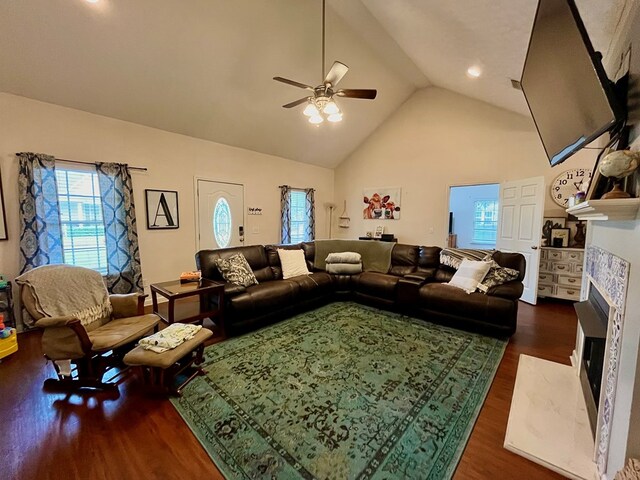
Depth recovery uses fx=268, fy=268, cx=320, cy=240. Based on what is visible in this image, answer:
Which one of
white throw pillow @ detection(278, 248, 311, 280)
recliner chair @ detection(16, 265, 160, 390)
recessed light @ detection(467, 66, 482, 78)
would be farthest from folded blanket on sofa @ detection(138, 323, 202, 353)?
recessed light @ detection(467, 66, 482, 78)

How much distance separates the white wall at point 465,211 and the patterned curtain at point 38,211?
26.0 ft

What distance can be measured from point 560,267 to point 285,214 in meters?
4.95

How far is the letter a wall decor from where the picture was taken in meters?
4.09

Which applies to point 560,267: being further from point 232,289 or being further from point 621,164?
point 232,289

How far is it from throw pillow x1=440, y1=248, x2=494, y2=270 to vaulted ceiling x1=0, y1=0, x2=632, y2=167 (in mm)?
2179

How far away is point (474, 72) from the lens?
3.63 meters

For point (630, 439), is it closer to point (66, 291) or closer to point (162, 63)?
point (66, 291)

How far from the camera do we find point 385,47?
4.05 m

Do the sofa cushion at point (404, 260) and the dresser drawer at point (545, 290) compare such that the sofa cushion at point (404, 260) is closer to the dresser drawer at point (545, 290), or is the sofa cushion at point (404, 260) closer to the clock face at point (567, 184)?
the dresser drawer at point (545, 290)

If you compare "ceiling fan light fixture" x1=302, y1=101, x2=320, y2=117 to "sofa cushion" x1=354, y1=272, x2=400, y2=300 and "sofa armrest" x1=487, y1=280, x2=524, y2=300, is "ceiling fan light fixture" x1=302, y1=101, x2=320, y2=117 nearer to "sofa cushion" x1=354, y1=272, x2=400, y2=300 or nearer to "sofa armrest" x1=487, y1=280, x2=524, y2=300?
"sofa cushion" x1=354, y1=272, x2=400, y2=300

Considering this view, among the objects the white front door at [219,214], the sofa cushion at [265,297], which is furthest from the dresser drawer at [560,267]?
the white front door at [219,214]

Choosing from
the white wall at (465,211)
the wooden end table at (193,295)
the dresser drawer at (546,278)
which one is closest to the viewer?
the wooden end table at (193,295)

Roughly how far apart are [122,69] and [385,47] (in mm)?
3548

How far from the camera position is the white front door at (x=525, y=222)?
399 cm
